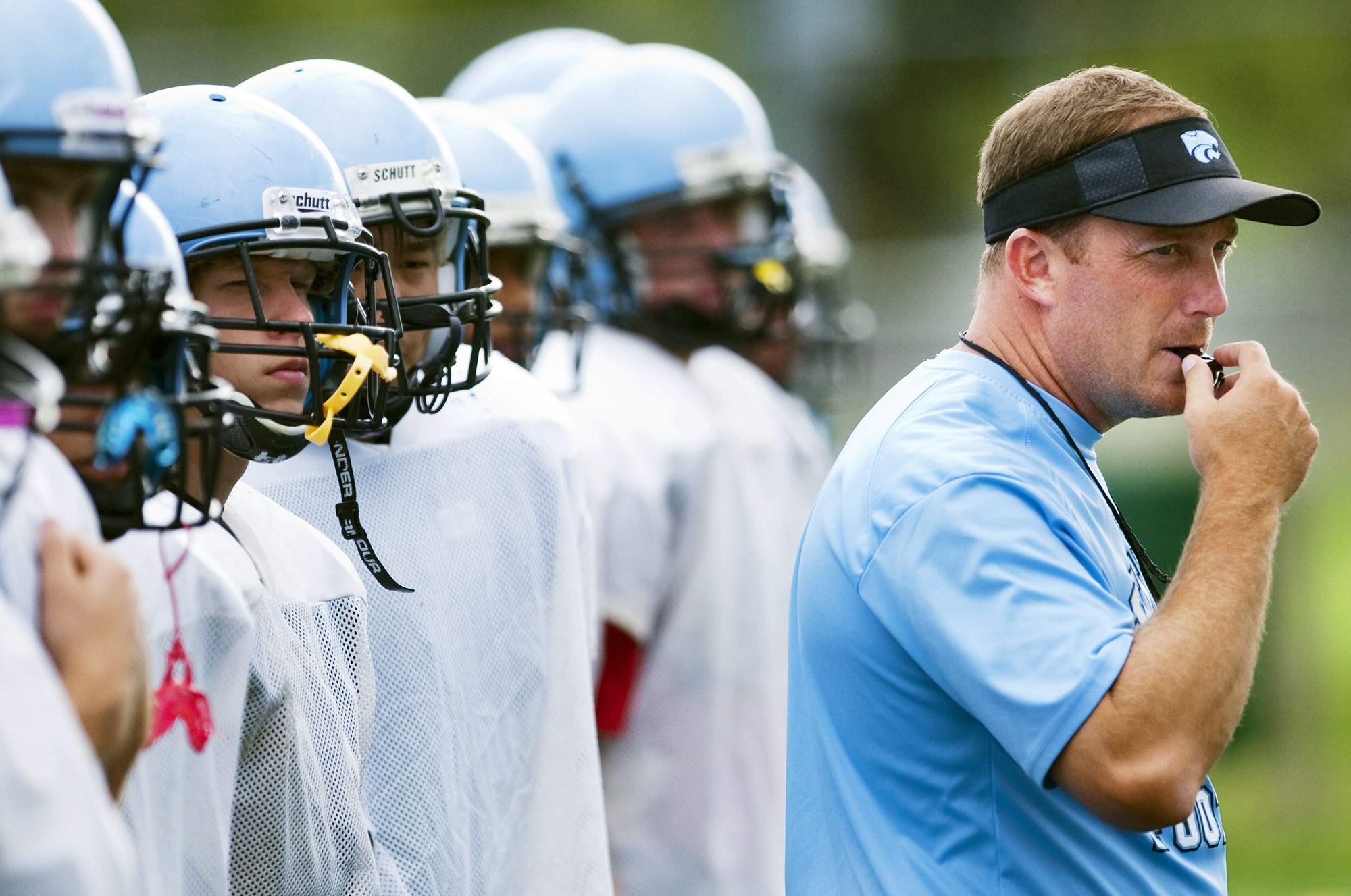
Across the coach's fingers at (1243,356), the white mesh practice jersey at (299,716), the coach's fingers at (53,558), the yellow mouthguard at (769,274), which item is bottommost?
the white mesh practice jersey at (299,716)

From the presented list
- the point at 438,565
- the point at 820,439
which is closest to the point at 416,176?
the point at 438,565

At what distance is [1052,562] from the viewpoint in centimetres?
232

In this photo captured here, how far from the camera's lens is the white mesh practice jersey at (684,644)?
474 cm

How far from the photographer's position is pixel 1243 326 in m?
10.3

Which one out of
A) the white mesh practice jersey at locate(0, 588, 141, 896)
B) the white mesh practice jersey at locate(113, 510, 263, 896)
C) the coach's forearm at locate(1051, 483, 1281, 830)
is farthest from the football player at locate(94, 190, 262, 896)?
the coach's forearm at locate(1051, 483, 1281, 830)

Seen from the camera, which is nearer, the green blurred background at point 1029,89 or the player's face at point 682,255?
the player's face at point 682,255

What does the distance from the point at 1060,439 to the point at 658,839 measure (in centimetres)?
252

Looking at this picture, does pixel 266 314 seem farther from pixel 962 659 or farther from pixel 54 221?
pixel 962 659

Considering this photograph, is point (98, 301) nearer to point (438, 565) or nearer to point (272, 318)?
point (272, 318)

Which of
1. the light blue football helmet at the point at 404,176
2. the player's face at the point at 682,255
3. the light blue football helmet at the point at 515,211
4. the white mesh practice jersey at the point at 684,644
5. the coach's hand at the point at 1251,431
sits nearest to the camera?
the coach's hand at the point at 1251,431

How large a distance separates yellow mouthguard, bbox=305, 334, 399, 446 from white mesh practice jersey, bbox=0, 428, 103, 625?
903 millimetres

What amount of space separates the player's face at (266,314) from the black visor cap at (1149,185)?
1134 millimetres

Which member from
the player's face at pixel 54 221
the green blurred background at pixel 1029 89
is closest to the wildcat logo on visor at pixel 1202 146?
the player's face at pixel 54 221

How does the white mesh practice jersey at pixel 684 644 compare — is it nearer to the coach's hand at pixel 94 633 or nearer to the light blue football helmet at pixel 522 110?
the light blue football helmet at pixel 522 110
